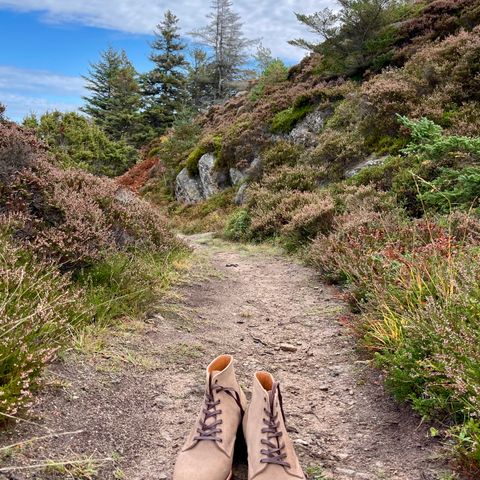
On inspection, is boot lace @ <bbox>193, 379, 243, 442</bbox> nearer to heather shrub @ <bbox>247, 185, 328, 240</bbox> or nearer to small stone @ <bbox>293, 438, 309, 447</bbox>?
small stone @ <bbox>293, 438, 309, 447</bbox>

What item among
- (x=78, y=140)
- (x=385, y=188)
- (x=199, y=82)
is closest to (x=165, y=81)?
(x=199, y=82)

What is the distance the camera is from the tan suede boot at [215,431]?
2.39 metres

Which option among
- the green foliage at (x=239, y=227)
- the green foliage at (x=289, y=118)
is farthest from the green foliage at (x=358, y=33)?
the green foliage at (x=239, y=227)

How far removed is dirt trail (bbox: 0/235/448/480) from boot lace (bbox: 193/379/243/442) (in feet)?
0.93

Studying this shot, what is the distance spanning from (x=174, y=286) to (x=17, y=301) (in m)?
3.04

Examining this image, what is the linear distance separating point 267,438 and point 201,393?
1069 millimetres

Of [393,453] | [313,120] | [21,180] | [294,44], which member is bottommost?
[393,453]

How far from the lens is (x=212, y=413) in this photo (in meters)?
2.63

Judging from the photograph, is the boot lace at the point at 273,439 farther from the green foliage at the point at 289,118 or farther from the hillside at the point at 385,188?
the green foliage at the point at 289,118

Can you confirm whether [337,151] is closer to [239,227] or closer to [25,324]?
[239,227]

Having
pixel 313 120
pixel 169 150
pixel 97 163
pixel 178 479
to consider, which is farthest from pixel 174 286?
pixel 97 163

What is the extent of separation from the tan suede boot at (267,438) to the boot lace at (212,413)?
0.16m

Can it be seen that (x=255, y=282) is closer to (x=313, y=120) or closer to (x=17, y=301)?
(x=17, y=301)

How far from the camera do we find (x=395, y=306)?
3.81 m
